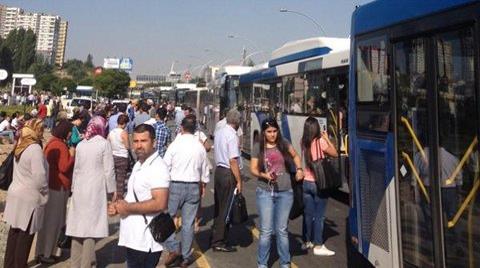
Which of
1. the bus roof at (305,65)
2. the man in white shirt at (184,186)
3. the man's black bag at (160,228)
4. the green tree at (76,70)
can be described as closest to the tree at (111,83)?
the green tree at (76,70)

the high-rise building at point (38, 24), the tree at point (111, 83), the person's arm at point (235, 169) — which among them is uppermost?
the high-rise building at point (38, 24)

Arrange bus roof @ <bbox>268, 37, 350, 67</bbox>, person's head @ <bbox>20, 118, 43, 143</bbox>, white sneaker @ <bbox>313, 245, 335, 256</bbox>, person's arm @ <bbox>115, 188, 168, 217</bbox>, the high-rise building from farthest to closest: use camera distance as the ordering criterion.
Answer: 1. the high-rise building
2. bus roof @ <bbox>268, 37, 350, 67</bbox>
3. white sneaker @ <bbox>313, 245, 335, 256</bbox>
4. person's head @ <bbox>20, 118, 43, 143</bbox>
5. person's arm @ <bbox>115, 188, 168, 217</bbox>

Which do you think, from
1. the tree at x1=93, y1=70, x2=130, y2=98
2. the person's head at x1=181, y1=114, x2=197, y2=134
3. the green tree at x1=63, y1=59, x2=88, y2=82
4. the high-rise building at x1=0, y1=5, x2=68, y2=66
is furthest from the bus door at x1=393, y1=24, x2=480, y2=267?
the high-rise building at x1=0, y1=5, x2=68, y2=66

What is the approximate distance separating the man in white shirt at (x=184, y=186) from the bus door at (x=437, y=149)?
8.84 ft

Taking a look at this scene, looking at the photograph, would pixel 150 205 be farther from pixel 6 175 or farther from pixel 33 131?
pixel 6 175

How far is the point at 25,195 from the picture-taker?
6004 millimetres

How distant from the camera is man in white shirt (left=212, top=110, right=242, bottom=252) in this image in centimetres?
757

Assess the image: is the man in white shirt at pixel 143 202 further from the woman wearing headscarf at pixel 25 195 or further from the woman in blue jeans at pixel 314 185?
the woman in blue jeans at pixel 314 185

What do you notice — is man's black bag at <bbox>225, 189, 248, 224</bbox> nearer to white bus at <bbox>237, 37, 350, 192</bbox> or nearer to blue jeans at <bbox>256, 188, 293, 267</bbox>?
blue jeans at <bbox>256, 188, 293, 267</bbox>

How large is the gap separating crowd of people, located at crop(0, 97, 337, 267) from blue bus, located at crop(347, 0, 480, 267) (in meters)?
0.96

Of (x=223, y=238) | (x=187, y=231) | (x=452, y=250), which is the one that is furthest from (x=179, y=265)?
(x=452, y=250)

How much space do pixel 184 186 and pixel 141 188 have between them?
244 cm

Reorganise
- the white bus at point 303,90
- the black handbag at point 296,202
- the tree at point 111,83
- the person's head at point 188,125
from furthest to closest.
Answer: the tree at point 111,83 < the white bus at point 303,90 < the person's head at point 188,125 < the black handbag at point 296,202

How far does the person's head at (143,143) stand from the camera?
4539 millimetres
